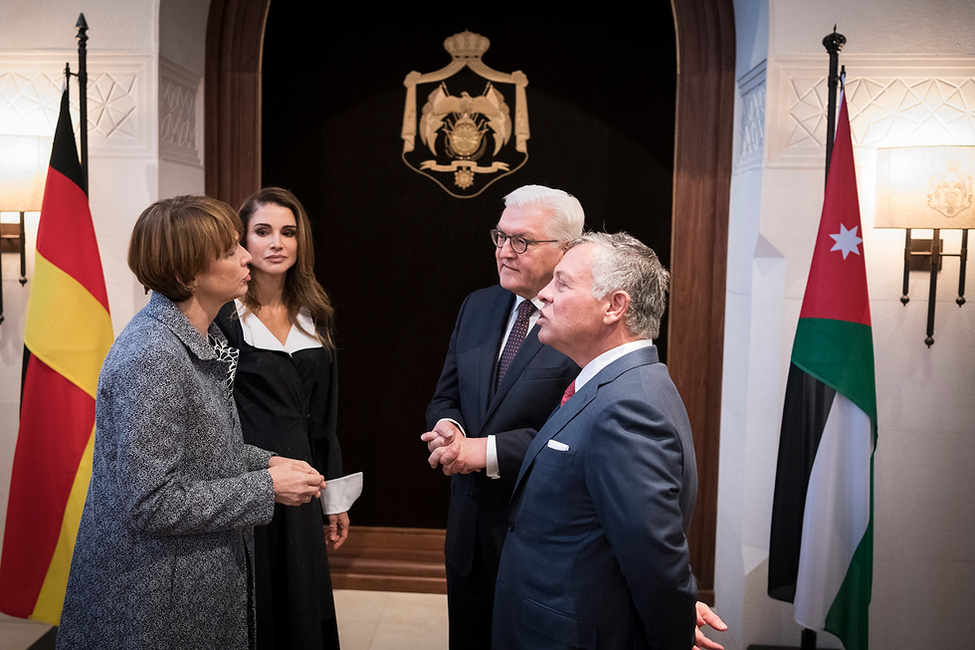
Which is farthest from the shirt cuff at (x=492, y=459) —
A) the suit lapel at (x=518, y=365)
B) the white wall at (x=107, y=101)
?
the white wall at (x=107, y=101)

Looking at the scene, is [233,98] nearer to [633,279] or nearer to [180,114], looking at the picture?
[180,114]

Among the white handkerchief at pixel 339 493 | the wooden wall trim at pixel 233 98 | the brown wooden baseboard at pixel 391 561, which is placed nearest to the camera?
the white handkerchief at pixel 339 493

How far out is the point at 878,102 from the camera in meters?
2.97

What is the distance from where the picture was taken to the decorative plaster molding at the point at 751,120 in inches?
121

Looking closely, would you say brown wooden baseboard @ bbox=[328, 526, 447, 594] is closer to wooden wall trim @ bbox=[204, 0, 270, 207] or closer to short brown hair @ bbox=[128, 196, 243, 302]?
wooden wall trim @ bbox=[204, 0, 270, 207]

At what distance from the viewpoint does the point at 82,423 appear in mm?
2811

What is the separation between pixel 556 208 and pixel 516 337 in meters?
0.39

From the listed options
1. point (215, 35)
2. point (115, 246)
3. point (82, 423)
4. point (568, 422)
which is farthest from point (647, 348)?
point (215, 35)

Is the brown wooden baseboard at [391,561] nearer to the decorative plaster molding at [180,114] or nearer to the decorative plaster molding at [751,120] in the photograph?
the decorative plaster molding at [180,114]

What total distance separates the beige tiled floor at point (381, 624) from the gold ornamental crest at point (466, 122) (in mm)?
1932

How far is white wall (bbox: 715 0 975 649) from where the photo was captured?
2955mm

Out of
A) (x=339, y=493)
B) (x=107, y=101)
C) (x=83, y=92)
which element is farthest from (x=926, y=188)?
(x=107, y=101)

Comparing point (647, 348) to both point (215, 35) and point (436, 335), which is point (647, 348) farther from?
point (215, 35)

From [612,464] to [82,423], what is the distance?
2.16m
